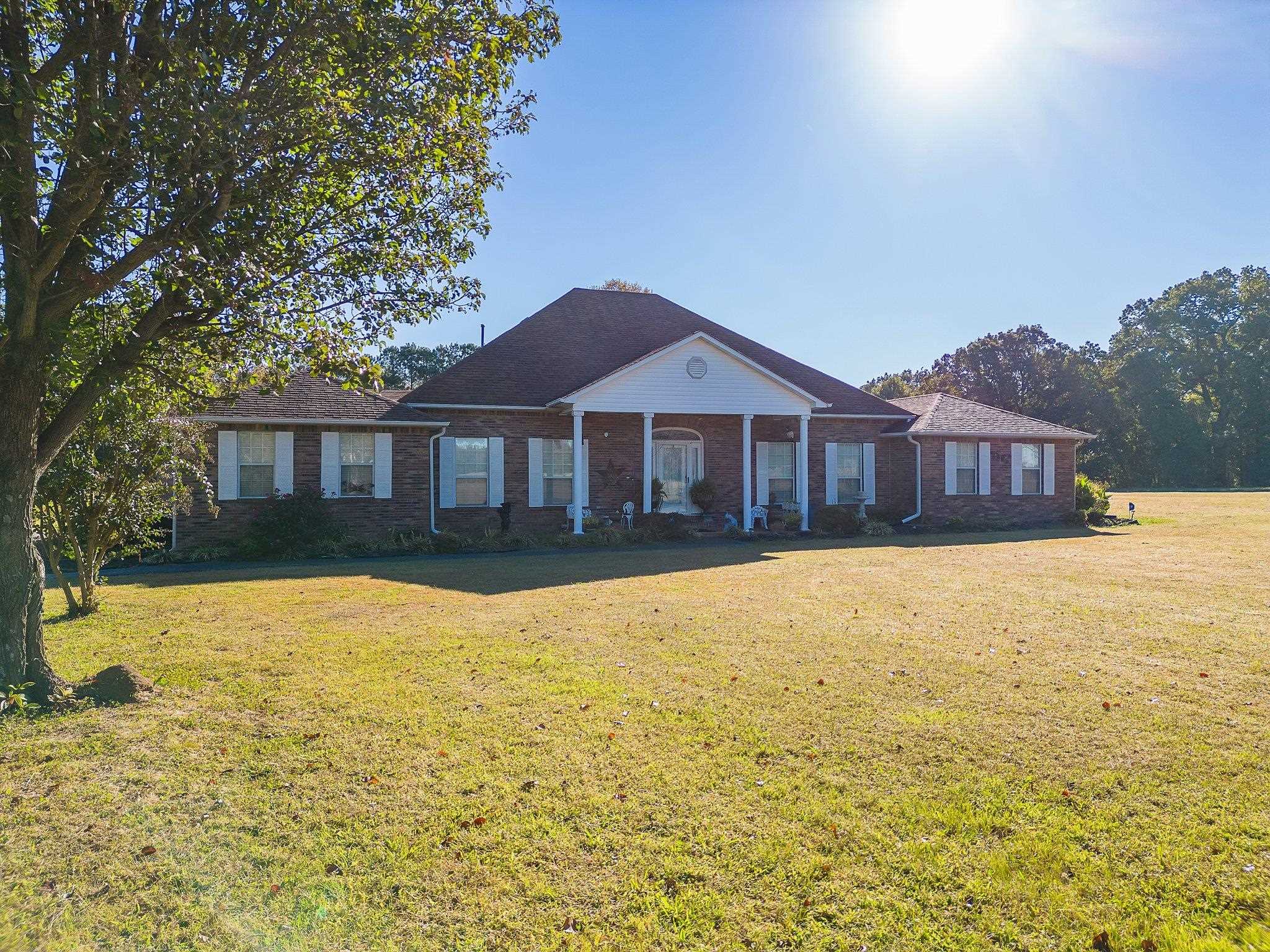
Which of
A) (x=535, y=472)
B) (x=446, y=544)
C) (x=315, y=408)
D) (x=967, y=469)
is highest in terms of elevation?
(x=315, y=408)

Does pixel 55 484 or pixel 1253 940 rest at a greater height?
pixel 55 484

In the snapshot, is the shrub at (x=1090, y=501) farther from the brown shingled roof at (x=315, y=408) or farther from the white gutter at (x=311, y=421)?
the brown shingled roof at (x=315, y=408)

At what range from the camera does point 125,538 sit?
31.4ft

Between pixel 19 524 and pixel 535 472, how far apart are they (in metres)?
14.1

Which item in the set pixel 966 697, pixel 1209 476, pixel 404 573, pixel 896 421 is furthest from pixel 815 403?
pixel 1209 476

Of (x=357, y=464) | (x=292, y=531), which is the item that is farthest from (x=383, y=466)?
(x=292, y=531)

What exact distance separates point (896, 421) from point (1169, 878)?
21.1 meters

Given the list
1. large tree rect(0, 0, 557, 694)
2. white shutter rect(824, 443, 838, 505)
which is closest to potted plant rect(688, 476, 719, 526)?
white shutter rect(824, 443, 838, 505)

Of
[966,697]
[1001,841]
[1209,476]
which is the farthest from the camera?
[1209,476]

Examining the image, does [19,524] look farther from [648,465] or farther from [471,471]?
[648,465]

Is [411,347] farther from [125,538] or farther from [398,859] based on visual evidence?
[398,859]

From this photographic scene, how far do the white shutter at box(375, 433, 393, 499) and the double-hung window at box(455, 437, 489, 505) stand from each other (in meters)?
1.75

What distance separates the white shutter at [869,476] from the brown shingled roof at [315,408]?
43.3 ft

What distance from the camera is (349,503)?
17.2m
